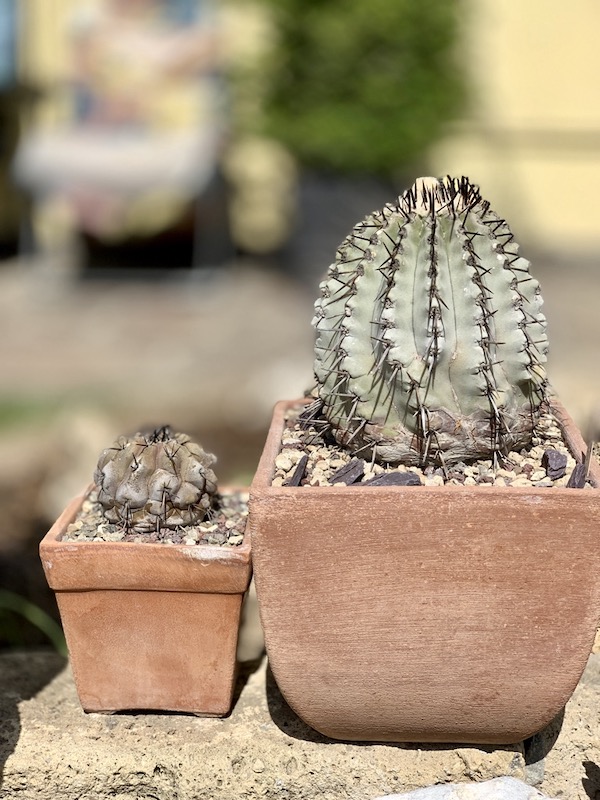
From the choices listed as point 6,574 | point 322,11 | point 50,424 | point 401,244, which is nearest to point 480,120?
point 322,11

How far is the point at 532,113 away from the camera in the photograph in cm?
805

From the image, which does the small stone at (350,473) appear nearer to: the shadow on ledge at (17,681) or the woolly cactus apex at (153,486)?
the woolly cactus apex at (153,486)

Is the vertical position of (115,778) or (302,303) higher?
(115,778)

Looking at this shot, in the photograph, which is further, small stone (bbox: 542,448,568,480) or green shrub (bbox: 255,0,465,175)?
green shrub (bbox: 255,0,465,175)

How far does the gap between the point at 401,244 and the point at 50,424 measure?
10.7ft

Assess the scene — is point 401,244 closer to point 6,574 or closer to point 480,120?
point 6,574

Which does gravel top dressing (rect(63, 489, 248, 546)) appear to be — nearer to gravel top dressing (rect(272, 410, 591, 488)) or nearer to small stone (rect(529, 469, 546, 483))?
gravel top dressing (rect(272, 410, 591, 488))

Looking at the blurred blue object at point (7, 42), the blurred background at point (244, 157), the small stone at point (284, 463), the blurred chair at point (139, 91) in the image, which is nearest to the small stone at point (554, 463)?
the small stone at point (284, 463)

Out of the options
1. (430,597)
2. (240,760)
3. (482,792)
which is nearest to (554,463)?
(430,597)

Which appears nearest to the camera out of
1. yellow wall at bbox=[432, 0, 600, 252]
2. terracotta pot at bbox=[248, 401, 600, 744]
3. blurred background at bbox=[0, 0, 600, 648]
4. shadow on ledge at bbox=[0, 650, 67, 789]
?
terracotta pot at bbox=[248, 401, 600, 744]

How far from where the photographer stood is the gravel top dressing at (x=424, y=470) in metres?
1.83

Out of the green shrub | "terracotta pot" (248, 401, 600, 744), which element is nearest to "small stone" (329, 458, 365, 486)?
"terracotta pot" (248, 401, 600, 744)

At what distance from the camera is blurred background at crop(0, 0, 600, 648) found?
6.77 metres

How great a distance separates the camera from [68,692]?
2.24m
